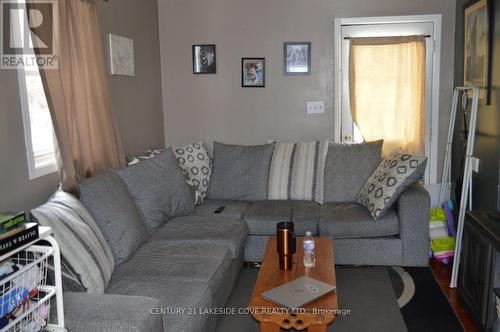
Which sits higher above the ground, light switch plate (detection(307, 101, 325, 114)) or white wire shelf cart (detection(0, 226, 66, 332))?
light switch plate (detection(307, 101, 325, 114))

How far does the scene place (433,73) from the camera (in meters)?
4.32

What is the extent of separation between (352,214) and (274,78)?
65.5 inches

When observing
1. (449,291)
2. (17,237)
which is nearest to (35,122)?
(17,237)

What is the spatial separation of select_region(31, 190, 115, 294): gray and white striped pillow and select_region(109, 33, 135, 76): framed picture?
4.84 ft

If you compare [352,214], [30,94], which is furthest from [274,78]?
[30,94]

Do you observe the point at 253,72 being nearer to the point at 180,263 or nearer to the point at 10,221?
the point at 180,263

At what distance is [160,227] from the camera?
3240 millimetres

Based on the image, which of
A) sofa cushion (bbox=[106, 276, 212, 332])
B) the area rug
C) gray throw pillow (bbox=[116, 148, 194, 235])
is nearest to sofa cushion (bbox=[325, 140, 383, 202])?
the area rug

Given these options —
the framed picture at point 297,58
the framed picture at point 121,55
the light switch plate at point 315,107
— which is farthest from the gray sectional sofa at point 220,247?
the framed picture at point 121,55

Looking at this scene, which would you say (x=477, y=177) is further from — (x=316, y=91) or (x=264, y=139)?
(x=264, y=139)

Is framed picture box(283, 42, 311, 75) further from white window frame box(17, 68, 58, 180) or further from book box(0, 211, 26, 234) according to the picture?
book box(0, 211, 26, 234)

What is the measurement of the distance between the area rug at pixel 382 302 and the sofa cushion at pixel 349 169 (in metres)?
0.65

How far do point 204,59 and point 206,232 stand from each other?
6.97 ft

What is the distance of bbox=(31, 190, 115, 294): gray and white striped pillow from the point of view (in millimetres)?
2139
